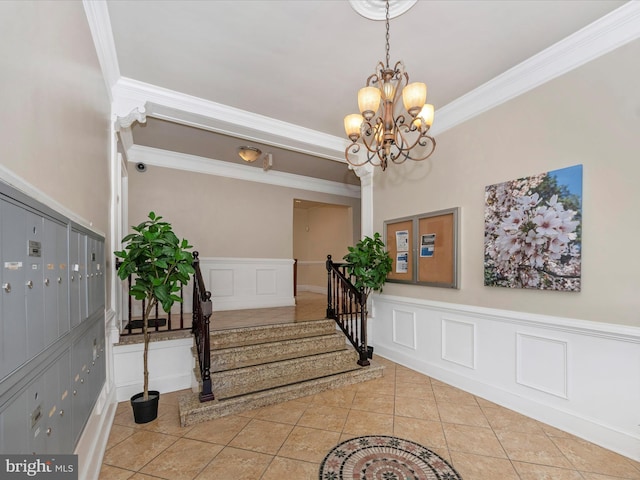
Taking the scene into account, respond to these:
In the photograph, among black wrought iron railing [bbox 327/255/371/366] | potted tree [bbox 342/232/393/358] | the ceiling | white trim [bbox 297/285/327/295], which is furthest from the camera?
white trim [bbox 297/285/327/295]

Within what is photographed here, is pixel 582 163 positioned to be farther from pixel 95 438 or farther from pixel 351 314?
pixel 95 438

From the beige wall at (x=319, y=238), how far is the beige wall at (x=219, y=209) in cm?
157

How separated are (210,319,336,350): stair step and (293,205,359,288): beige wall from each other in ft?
11.7

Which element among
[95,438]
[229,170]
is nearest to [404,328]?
[95,438]

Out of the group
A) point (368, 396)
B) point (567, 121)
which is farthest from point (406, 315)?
point (567, 121)

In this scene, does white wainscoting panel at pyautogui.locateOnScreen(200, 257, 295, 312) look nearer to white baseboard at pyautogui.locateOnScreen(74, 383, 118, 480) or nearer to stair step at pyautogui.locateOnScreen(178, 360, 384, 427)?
stair step at pyautogui.locateOnScreen(178, 360, 384, 427)

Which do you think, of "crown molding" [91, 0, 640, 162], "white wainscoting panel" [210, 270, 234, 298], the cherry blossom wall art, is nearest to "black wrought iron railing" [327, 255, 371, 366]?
the cherry blossom wall art

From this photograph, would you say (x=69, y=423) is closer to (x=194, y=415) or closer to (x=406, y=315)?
(x=194, y=415)

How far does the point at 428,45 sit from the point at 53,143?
2631mm

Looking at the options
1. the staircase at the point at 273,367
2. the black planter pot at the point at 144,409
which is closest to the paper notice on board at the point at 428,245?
the staircase at the point at 273,367

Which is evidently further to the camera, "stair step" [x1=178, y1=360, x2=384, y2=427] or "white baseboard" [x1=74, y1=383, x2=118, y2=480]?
"stair step" [x1=178, y1=360, x2=384, y2=427]

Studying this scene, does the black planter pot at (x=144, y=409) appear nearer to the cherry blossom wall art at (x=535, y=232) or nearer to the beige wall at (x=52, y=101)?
the beige wall at (x=52, y=101)

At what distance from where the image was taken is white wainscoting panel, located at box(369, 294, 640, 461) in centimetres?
219

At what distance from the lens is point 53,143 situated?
1.46 meters
